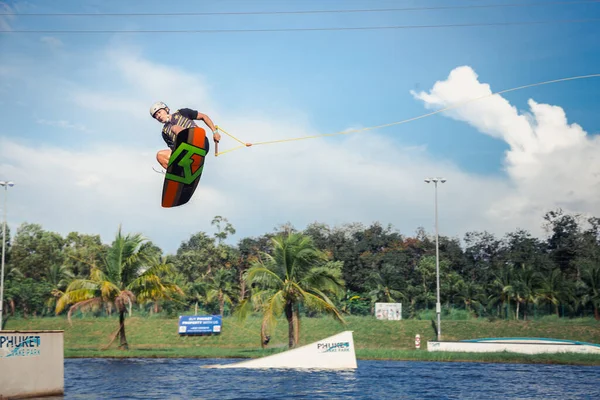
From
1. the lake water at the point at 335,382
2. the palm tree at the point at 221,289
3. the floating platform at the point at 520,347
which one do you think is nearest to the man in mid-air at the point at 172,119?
the lake water at the point at 335,382

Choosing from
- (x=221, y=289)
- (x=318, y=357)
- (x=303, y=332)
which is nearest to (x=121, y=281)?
(x=318, y=357)

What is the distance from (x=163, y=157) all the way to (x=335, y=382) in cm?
1698

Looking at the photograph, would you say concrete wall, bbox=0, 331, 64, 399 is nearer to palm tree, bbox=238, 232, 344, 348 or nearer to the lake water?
the lake water

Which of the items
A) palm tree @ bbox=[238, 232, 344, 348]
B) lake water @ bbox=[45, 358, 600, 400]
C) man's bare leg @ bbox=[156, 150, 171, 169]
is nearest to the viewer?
man's bare leg @ bbox=[156, 150, 171, 169]

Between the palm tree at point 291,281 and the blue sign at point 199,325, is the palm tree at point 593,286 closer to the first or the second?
the palm tree at point 291,281

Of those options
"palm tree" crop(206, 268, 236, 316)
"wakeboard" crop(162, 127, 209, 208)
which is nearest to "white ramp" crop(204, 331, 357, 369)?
"wakeboard" crop(162, 127, 209, 208)

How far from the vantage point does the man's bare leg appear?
1516 centimetres

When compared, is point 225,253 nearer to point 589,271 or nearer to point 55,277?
point 55,277

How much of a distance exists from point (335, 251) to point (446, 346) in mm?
39503

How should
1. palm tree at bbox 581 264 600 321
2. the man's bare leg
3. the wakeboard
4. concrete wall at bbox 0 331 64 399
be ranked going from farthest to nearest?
1. palm tree at bbox 581 264 600 321
2. concrete wall at bbox 0 331 64 399
3. the man's bare leg
4. the wakeboard

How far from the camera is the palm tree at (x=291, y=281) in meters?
41.4

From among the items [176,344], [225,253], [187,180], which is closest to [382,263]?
[225,253]

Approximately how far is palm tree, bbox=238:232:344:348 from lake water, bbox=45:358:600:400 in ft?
18.1

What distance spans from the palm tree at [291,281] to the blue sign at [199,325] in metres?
12.7
